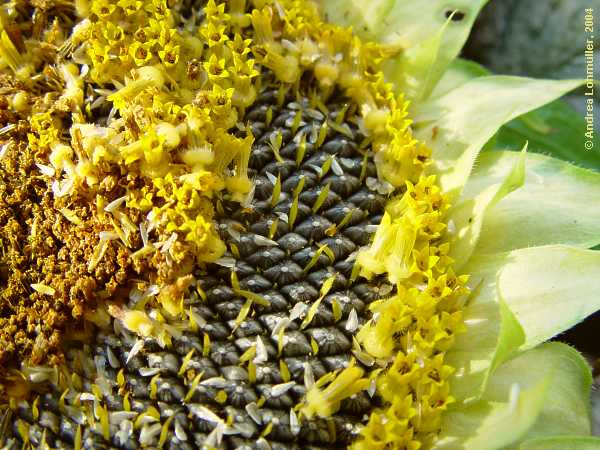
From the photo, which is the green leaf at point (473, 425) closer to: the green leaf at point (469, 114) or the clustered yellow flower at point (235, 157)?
the clustered yellow flower at point (235, 157)

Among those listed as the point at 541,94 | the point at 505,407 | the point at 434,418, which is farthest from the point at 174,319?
the point at 541,94

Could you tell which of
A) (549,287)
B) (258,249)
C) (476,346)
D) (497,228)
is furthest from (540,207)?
(258,249)

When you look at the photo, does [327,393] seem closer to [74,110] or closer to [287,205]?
[287,205]

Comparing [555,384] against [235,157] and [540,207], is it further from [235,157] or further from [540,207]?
[235,157]

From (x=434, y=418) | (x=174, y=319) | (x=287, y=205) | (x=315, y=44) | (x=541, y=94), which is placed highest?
(x=315, y=44)

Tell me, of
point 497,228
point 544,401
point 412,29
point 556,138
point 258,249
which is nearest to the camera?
point 544,401

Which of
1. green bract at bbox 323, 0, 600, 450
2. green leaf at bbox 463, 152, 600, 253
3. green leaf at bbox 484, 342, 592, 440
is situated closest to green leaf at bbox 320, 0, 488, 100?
green bract at bbox 323, 0, 600, 450
